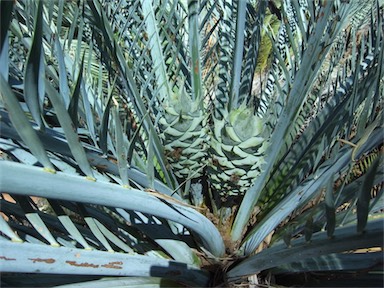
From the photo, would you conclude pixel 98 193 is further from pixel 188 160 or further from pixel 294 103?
pixel 294 103

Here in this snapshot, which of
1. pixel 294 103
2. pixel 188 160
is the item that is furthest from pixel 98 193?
pixel 294 103

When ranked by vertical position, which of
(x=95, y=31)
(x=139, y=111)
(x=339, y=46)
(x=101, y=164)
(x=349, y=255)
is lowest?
(x=349, y=255)

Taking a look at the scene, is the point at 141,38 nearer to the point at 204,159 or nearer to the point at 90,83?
the point at 90,83

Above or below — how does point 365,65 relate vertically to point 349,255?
above

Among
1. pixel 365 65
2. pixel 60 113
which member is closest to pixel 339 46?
pixel 365 65

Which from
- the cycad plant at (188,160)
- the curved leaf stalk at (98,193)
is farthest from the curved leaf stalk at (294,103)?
the curved leaf stalk at (98,193)

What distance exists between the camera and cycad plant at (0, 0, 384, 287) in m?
0.74

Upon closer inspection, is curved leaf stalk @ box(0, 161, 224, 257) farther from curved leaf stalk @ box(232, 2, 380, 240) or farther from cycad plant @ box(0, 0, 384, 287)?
curved leaf stalk @ box(232, 2, 380, 240)

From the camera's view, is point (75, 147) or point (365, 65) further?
point (365, 65)

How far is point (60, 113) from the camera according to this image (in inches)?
25.3

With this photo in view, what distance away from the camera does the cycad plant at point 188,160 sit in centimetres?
74

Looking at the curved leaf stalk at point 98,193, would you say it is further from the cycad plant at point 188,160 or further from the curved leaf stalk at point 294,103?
the curved leaf stalk at point 294,103

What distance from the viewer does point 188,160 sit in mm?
993

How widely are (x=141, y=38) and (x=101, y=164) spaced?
0.48 meters
